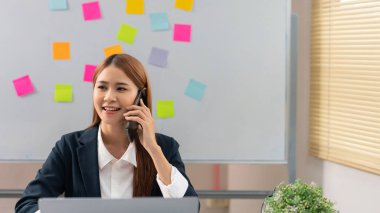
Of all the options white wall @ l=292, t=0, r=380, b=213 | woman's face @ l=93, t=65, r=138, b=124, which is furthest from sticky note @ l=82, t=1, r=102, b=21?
white wall @ l=292, t=0, r=380, b=213

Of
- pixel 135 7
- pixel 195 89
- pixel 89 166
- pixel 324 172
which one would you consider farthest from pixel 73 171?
pixel 324 172

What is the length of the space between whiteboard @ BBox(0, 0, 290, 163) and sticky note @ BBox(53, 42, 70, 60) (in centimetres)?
2

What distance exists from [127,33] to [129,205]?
1260 mm

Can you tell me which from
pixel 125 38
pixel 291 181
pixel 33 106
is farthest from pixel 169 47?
pixel 291 181

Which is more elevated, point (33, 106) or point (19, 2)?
point (19, 2)

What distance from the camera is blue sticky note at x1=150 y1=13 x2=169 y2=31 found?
7.87 feet

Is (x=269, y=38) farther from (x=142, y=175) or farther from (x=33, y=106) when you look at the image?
(x=33, y=106)

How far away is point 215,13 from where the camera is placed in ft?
7.90

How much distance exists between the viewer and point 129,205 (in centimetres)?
127

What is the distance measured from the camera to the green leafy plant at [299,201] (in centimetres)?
139

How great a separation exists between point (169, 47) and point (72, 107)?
50 centimetres

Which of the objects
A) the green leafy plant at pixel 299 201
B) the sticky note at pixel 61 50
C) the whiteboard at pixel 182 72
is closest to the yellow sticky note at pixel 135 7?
the whiteboard at pixel 182 72

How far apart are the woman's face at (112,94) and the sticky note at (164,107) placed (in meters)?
0.53

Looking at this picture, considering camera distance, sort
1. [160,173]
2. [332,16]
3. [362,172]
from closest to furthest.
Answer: [160,173]
[362,172]
[332,16]
